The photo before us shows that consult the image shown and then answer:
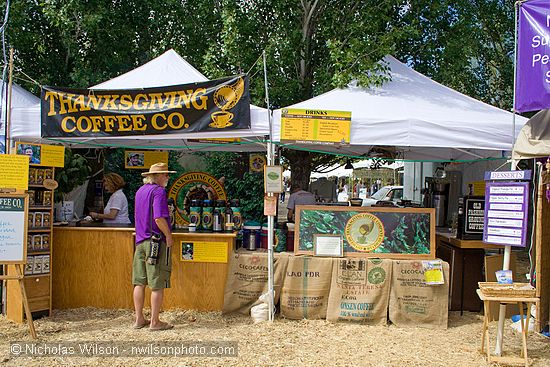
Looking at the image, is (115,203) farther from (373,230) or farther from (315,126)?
(373,230)

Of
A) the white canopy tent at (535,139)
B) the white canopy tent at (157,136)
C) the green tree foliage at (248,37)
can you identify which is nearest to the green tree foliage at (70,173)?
the white canopy tent at (157,136)

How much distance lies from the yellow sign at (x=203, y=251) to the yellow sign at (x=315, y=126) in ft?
4.95

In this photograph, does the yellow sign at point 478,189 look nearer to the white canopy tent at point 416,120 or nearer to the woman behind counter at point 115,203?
Result: the white canopy tent at point 416,120

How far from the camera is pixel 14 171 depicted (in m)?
5.53

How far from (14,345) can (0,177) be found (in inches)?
64.6

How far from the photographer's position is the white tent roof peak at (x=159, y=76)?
6.73 meters

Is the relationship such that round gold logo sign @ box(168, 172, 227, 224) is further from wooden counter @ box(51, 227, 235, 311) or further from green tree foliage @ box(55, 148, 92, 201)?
green tree foliage @ box(55, 148, 92, 201)

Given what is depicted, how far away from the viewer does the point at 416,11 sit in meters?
9.85

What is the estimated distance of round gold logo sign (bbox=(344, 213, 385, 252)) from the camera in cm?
626

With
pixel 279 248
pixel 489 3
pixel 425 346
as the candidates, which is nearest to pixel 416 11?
pixel 489 3

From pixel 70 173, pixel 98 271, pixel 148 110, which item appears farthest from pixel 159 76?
pixel 98 271

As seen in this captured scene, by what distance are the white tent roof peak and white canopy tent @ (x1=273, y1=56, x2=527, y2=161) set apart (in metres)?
1.60

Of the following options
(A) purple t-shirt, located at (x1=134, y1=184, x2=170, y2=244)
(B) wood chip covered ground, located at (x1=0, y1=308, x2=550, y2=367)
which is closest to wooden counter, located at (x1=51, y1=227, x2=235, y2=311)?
(B) wood chip covered ground, located at (x1=0, y1=308, x2=550, y2=367)

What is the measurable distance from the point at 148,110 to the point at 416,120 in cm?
295
